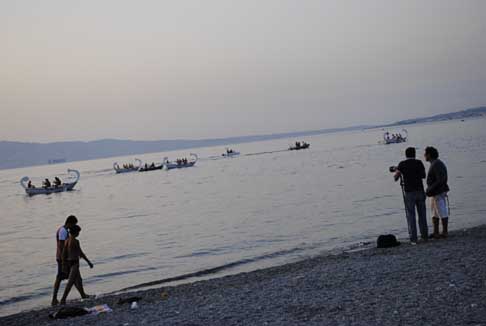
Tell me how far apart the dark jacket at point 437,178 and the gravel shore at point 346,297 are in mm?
1197

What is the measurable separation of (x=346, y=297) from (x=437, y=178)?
4835 millimetres

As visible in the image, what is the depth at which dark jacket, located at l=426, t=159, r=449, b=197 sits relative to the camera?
11.7m

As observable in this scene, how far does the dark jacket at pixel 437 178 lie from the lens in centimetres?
1167

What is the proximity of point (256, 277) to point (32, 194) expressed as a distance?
6598cm

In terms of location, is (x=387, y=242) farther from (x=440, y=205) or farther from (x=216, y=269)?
(x=216, y=269)

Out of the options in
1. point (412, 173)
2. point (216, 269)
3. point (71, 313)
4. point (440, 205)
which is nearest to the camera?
point (71, 313)

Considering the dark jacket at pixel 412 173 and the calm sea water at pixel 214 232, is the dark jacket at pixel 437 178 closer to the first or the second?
the dark jacket at pixel 412 173

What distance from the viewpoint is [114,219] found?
33969 millimetres

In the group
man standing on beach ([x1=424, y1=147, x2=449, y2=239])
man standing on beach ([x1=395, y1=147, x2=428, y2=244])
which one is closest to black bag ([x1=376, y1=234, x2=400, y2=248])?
man standing on beach ([x1=395, y1=147, x2=428, y2=244])

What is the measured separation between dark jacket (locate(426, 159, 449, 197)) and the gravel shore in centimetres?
120

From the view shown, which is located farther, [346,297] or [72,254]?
[72,254]

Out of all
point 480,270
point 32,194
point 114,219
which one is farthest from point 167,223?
point 32,194

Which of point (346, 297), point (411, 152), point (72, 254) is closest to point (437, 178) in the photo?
point (411, 152)

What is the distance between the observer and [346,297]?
317 inches
